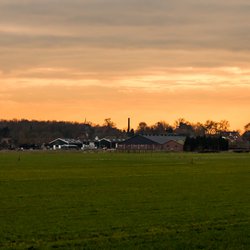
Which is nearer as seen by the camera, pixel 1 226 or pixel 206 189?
pixel 1 226

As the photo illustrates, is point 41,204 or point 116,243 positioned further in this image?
point 41,204

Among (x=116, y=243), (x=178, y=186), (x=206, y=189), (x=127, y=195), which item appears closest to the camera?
(x=116, y=243)

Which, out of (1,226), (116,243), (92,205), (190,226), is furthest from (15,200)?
(116,243)

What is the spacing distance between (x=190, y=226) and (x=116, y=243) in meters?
4.20

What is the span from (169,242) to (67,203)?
12157 mm

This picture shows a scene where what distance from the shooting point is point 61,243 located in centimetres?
1788

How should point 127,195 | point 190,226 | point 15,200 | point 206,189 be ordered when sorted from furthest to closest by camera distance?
point 206,189
point 127,195
point 15,200
point 190,226

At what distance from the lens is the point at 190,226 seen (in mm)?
21359

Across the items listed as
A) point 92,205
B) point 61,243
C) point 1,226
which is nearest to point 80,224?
point 1,226

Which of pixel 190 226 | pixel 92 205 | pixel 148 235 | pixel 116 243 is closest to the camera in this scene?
pixel 116 243

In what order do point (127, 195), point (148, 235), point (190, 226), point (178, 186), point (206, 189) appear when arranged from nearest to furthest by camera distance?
point (148, 235)
point (190, 226)
point (127, 195)
point (206, 189)
point (178, 186)

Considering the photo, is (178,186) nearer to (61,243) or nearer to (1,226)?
(1,226)

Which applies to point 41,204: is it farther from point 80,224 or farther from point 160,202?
point 80,224

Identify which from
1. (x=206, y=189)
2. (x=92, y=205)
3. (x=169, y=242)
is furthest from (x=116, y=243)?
(x=206, y=189)
